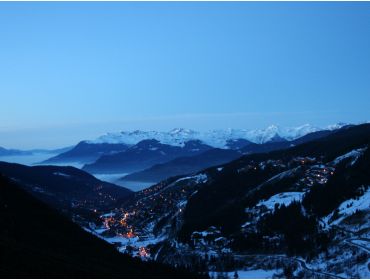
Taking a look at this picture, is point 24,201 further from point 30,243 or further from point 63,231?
point 30,243

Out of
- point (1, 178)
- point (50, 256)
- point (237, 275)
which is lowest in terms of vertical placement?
point (237, 275)

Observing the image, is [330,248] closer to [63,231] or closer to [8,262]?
[63,231]

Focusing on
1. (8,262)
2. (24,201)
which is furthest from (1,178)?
(8,262)

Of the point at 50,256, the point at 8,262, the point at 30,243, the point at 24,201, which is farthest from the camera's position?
the point at 24,201

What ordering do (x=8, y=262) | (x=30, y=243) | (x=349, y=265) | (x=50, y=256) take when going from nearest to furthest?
(x=8, y=262) → (x=50, y=256) → (x=30, y=243) → (x=349, y=265)

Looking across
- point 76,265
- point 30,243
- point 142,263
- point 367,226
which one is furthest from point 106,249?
point 367,226

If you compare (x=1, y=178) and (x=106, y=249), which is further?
(x=1, y=178)

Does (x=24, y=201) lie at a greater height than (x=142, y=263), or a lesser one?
greater
